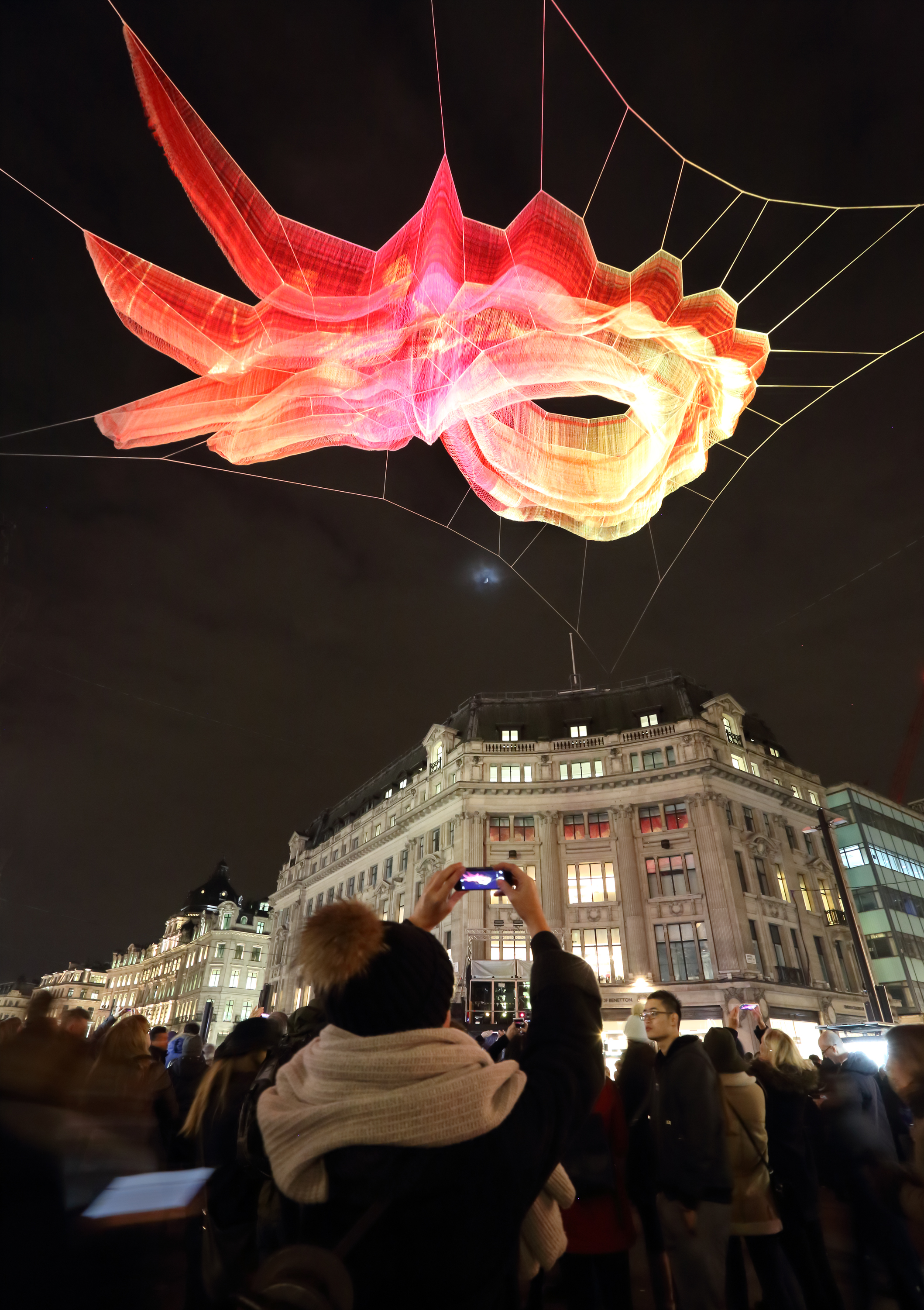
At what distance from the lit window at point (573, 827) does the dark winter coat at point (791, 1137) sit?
36254 mm

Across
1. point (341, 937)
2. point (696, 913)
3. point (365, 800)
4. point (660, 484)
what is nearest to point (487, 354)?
point (660, 484)

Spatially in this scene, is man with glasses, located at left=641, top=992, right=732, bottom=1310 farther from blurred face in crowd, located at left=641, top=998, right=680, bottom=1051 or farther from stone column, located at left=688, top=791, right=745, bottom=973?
stone column, located at left=688, top=791, right=745, bottom=973

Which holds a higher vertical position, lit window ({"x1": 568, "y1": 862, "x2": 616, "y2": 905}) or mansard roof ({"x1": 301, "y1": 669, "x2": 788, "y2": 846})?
mansard roof ({"x1": 301, "y1": 669, "x2": 788, "y2": 846})

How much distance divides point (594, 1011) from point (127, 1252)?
1.61 m

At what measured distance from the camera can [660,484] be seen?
10703 mm

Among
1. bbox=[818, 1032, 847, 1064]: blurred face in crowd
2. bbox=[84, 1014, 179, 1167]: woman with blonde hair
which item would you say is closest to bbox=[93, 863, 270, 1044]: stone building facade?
bbox=[818, 1032, 847, 1064]: blurred face in crowd

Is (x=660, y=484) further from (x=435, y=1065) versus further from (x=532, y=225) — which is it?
(x=435, y=1065)

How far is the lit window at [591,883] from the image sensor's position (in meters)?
38.8

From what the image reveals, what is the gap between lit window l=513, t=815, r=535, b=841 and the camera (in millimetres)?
41406

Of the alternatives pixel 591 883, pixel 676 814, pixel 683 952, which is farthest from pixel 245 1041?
pixel 676 814

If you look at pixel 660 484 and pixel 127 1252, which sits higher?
pixel 660 484

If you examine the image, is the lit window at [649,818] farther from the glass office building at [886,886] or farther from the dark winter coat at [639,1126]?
the dark winter coat at [639,1126]

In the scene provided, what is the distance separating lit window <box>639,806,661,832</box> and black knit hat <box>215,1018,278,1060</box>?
3880cm

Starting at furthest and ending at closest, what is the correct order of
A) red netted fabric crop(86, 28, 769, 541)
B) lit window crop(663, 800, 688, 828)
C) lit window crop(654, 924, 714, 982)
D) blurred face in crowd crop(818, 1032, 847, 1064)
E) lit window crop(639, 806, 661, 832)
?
lit window crop(639, 806, 661, 832)
lit window crop(663, 800, 688, 828)
lit window crop(654, 924, 714, 982)
blurred face in crowd crop(818, 1032, 847, 1064)
red netted fabric crop(86, 28, 769, 541)
